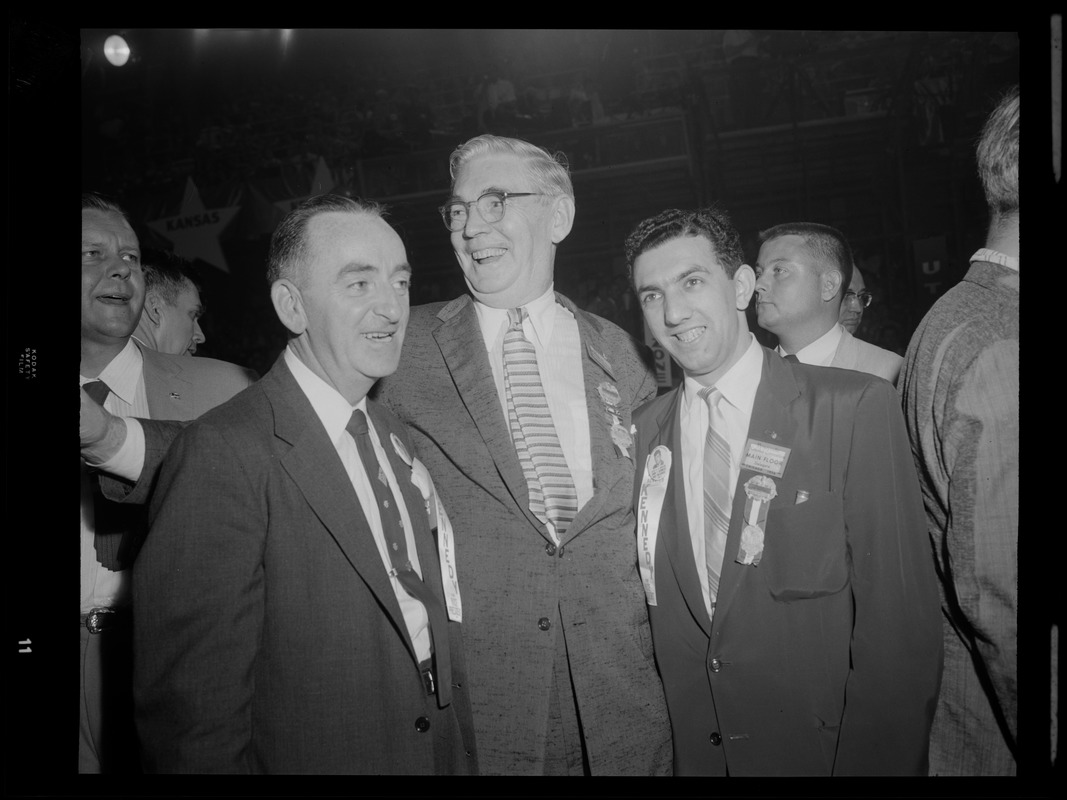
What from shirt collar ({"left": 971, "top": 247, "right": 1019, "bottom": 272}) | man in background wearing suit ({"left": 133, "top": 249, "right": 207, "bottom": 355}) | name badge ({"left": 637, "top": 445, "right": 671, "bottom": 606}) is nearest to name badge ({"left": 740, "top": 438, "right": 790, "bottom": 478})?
name badge ({"left": 637, "top": 445, "right": 671, "bottom": 606})

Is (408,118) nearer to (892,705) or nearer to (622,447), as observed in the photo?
(622,447)

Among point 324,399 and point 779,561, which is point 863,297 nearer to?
point 779,561

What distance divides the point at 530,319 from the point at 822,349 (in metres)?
0.89

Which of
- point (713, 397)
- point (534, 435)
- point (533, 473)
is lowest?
point (533, 473)

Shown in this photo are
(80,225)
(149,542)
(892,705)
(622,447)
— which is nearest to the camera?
(149,542)

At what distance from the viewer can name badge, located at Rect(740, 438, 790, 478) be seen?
Answer: 244cm

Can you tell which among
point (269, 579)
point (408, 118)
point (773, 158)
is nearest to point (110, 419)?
point (269, 579)

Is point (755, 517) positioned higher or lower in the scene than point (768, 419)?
lower

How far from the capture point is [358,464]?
227 cm

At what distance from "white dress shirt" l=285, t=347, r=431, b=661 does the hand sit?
585mm

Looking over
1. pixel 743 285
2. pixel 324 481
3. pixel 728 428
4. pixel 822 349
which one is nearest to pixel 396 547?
pixel 324 481

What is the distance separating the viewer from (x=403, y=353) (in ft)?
8.31

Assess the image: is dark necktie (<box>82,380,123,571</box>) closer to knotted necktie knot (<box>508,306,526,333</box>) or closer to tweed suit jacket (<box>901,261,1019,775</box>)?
knotted necktie knot (<box>508,306,526,333</box>)

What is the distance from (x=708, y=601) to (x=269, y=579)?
118 centimetres
